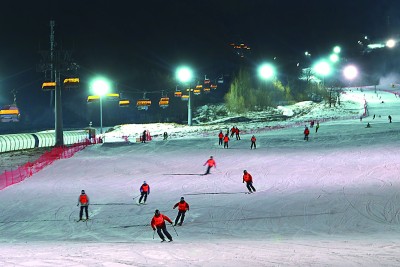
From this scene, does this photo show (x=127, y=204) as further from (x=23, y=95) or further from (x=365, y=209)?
(x=23, y=95)

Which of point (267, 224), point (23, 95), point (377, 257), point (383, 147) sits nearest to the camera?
Result: point (377, 257)

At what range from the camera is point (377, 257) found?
11.7 metres

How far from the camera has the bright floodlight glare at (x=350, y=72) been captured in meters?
157

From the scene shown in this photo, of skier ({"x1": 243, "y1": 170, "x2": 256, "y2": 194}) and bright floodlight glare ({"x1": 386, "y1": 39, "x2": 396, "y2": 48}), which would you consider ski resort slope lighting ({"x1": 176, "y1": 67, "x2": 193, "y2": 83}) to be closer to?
skier ({"x1": 243, "y1": 170, "x2": 256, "y2": 194})

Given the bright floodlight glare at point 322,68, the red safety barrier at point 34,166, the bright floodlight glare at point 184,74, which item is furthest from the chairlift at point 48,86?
the bright floodlight glare at point 322,68

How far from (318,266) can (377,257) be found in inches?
68.6

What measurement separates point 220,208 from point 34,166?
16.7m

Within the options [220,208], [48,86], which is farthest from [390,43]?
[220,208]

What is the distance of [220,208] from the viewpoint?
19.8m

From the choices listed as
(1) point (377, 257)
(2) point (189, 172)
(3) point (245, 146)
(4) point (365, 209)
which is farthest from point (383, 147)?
(1) point (377, 257)

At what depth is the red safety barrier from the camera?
2772 centimetres

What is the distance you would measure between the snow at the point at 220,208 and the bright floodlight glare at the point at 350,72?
408 ft

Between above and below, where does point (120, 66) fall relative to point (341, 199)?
above

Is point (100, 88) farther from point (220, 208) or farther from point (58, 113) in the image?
point (220, 208)
